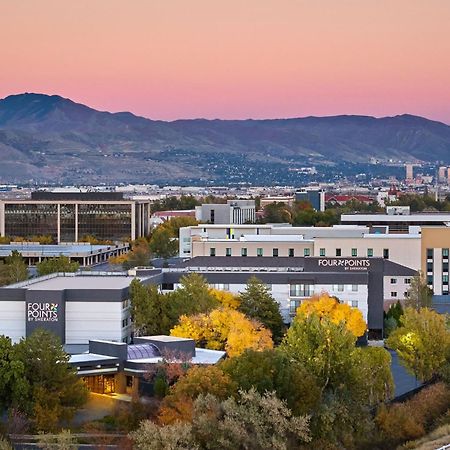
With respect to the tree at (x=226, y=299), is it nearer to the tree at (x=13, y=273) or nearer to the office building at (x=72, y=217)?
the tree at (x=13, y=273)

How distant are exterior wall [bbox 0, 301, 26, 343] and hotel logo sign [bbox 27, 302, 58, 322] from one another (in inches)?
19.4

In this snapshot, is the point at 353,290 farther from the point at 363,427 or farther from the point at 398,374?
the point at 363,427

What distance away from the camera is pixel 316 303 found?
47.4m

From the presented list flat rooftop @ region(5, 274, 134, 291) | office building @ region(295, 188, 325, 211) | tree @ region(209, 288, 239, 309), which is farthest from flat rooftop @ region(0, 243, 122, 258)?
office building @ region(295, 188, 325, 211)

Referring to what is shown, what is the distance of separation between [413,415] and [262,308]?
1358cm

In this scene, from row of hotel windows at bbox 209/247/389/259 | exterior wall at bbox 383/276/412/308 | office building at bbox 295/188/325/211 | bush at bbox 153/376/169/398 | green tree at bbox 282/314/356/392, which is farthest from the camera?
office building at bbox 295/188/325/211

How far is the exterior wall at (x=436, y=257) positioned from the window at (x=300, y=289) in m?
15.7

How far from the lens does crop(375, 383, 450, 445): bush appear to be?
34188 millimetres

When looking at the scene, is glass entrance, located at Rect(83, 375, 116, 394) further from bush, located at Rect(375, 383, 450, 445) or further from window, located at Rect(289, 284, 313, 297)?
window, located at Rect(289, 284, 313, 297)

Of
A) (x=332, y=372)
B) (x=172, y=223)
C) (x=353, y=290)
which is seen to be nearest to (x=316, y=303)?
(x=353, y=290)

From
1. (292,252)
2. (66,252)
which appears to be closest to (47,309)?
(292,252)

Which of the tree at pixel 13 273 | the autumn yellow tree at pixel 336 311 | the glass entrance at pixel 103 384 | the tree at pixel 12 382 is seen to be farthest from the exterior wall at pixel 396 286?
the tree at pixel 12 382

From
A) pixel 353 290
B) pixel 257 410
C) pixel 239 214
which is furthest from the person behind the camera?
pixel 239 214

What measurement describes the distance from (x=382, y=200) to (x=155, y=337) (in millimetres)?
129823
